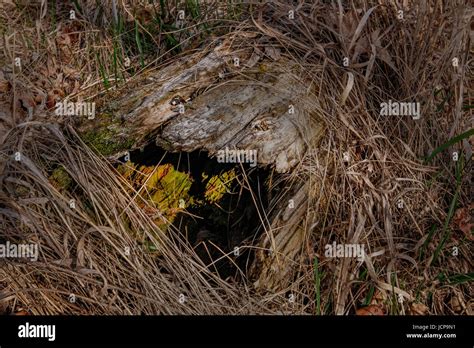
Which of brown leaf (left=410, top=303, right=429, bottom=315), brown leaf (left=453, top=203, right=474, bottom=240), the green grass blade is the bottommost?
brown leaf (left=410, top=303, right=429, bottom=315)

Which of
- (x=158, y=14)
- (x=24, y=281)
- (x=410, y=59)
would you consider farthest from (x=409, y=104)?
(x=24, y=281)

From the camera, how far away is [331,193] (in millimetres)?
2256

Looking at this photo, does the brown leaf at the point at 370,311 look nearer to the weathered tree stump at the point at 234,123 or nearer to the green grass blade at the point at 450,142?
the weathered tree stump at the point at 234,123

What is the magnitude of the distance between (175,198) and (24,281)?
24.9 inches

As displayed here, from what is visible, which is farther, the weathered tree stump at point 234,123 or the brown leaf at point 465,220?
Result: the brown leaf at point 465,220

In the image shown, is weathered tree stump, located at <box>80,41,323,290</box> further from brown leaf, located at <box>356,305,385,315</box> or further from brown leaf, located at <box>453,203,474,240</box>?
brown leaf, located at <box>453,203,474,240</box>

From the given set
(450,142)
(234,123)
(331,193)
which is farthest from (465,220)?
(234,123)

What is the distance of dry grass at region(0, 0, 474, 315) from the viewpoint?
213 centimetres

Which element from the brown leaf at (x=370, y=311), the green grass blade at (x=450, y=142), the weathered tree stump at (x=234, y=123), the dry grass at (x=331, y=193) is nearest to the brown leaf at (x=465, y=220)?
the dry grass at (x=331, y=193)

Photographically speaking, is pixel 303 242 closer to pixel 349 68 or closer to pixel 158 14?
pixel 349 68

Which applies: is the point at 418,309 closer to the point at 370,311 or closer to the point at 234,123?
the point at 370,311

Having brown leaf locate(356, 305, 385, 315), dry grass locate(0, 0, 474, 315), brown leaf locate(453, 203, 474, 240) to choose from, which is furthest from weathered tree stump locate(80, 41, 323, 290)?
brown leaf locate(453, 203, 474, 240)

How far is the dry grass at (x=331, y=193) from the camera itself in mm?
2129

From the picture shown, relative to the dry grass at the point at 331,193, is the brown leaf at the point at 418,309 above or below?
below
